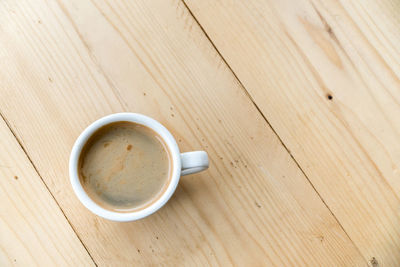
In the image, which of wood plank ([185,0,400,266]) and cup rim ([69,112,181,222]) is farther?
wood plank ([185,0,400,266])

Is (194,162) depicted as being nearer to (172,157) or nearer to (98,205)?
(172,157)

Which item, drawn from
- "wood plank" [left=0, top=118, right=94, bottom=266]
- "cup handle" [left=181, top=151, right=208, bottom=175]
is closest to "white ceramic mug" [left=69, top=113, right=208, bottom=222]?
"cup handle" [left=181, top=151, right=208, bottom=175]

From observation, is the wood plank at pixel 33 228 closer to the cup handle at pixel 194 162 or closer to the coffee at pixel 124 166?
the coffee at pixel 124 166

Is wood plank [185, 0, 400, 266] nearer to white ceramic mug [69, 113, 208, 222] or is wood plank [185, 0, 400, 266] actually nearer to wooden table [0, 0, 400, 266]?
wooden table [0, 0, 400, 266]

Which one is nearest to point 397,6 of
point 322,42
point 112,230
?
point 322,42

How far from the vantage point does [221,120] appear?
673 mm

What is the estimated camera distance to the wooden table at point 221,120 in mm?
647

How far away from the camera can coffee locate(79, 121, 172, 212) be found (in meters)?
0.59

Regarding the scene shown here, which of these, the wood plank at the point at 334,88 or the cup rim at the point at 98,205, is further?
the wood plank at the point at 334,88

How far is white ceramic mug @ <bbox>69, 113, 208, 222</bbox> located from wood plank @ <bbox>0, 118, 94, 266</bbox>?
0.41 feet

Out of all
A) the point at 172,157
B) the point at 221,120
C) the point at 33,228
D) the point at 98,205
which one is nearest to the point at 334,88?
the point at 221,120

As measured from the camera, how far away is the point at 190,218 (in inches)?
25.8

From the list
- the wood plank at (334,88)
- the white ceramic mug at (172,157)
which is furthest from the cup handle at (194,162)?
the wood plank at (334,88)

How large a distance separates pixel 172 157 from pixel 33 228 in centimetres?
29
